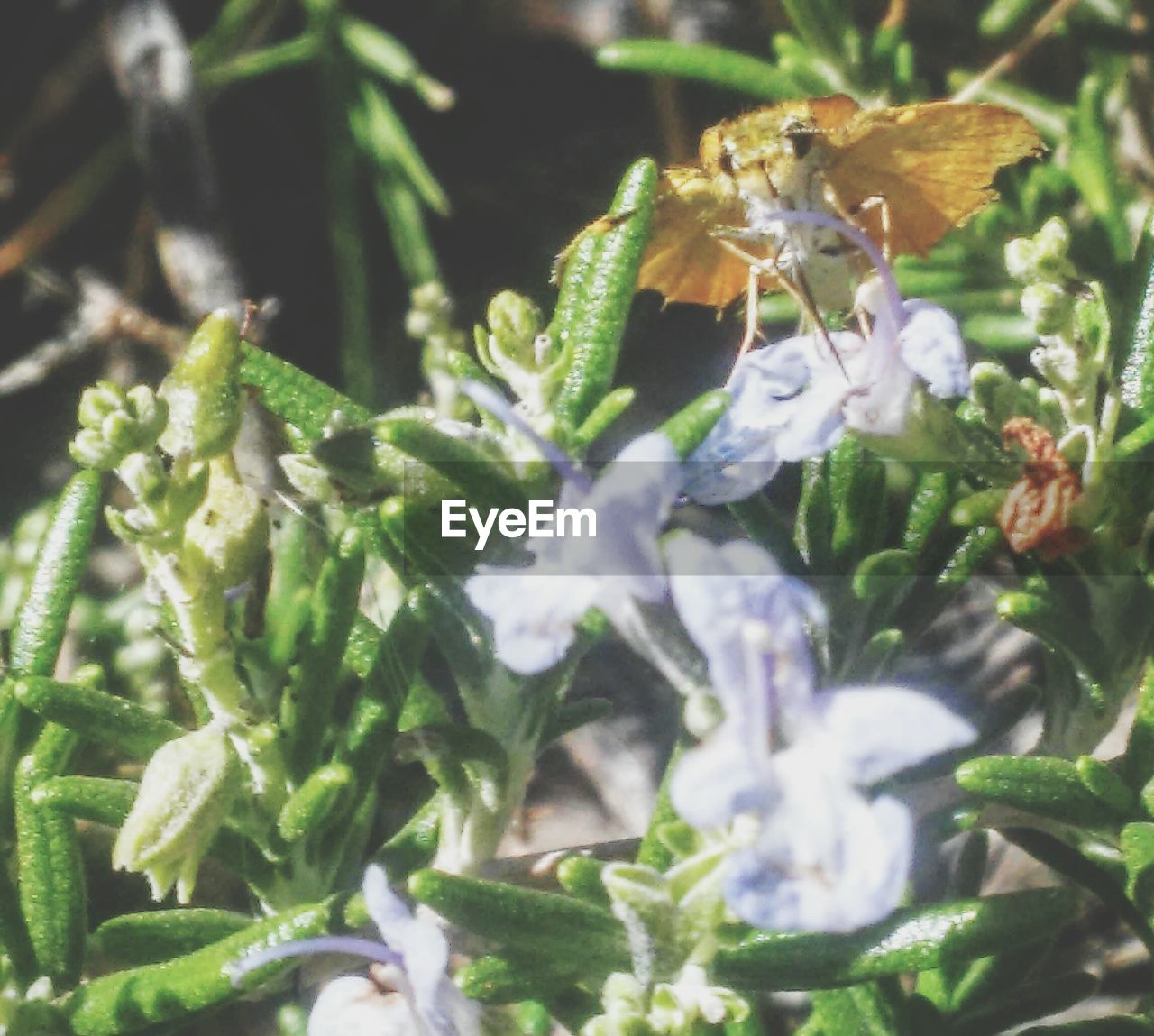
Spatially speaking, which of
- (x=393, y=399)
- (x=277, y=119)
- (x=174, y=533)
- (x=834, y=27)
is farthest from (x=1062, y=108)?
(x=174, y=533)


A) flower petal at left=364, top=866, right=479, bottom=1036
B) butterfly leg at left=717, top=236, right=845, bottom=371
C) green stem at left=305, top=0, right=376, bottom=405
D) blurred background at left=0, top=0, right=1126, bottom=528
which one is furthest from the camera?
blurred background at left=0, top=0, right=1126, bottom=528

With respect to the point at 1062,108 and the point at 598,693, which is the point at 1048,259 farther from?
the point at 1062,108

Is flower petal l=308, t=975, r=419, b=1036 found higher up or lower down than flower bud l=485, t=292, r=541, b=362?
lower down

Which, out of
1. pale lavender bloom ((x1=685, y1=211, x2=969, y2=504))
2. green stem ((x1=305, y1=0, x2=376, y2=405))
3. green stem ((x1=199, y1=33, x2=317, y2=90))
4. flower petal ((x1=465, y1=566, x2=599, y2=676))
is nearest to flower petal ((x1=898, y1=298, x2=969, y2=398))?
pale lavender bloom ((x1=685, y1=211, x2=969, y2=504))

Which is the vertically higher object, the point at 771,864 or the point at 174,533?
the point at 174,533

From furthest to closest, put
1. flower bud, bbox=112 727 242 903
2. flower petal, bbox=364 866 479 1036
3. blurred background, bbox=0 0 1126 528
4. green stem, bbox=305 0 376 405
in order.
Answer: blurred background, bbox=0 0 1126 528
green stem, bbox=305 0 376 405
flower bud, bbox=112 727 242 903
flower petal, bbox=364 866 479 1036

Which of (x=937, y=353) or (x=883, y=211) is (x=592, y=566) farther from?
(x=883, y=211)

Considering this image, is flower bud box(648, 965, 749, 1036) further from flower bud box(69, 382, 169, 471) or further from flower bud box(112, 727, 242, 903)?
flower bud box(69, 382, 169, 471)
